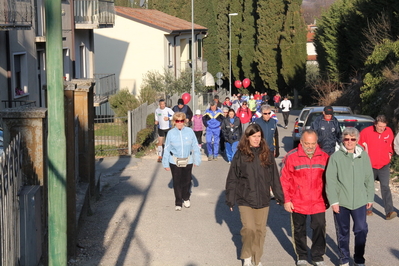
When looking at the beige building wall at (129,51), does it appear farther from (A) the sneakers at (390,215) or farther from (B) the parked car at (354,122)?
(A) the sneakers at (390,215)

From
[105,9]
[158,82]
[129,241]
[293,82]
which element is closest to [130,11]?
[158,82]

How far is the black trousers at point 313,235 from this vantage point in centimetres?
683

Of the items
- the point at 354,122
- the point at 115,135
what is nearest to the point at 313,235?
the point at 354,122

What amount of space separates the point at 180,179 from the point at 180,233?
62.4 inches

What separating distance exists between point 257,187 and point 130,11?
33.7 m

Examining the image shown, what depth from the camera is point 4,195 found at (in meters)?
4.64

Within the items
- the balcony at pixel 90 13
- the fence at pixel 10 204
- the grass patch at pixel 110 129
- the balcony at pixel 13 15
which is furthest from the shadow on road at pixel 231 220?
the balcony at pixel 90 13

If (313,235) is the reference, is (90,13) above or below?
above

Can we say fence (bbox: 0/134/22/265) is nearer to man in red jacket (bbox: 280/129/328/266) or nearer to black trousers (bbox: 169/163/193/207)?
man in red jacket (bbox: 280/129/328/266)

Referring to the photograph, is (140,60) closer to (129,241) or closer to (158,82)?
(158,82)

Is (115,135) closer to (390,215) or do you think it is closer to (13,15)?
(13,15)

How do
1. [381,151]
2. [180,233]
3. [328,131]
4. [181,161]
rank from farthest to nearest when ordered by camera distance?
[328,131] → [181,161] → [381,151] → [180,233]

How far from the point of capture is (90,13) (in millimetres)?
26062

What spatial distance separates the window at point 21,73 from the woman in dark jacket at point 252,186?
14300mm
